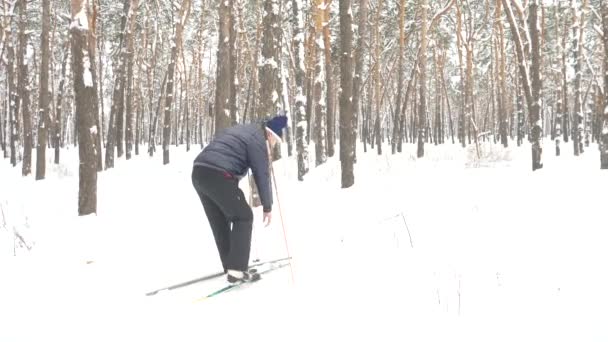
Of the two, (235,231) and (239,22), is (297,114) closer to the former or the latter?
(235,231)

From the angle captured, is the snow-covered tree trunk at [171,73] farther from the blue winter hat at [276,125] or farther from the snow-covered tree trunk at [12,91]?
the blue winter hat at [276,125]

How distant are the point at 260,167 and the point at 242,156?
0.18m

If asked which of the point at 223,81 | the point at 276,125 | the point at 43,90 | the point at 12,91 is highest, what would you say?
the point at 12,91

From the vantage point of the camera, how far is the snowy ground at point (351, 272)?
136 inches

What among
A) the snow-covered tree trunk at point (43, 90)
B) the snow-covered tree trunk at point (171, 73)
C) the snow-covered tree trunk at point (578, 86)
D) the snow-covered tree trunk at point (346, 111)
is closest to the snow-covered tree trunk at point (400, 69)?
the snow-covered tree trunk at point (578, 86)

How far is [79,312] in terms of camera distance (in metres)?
3.96

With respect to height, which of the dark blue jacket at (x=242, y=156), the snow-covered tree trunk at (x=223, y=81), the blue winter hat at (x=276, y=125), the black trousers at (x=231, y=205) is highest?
the snow-covered tree trunk at (x=223, y=81)

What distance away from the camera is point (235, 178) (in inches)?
173

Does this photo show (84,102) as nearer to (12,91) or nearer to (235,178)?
(235,178)

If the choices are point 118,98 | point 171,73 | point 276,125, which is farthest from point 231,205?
point 171,73

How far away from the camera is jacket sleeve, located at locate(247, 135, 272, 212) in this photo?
4.31 m

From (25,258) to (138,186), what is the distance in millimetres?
7887

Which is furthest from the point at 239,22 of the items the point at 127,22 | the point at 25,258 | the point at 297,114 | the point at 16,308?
the point at 16,308

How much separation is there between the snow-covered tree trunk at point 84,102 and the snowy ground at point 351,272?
1.48ft
